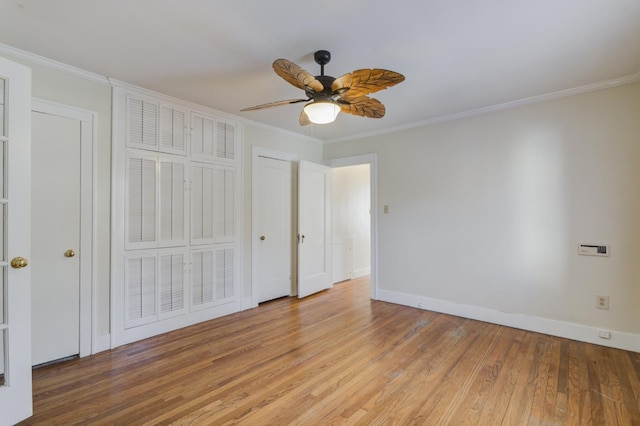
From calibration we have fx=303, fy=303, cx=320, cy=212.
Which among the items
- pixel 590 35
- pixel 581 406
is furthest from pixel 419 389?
pixel 590 35

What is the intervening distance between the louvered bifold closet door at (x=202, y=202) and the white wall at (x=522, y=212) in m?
2.34

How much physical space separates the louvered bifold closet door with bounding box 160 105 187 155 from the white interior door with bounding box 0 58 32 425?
1321 mm

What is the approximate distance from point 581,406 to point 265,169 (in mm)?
3858

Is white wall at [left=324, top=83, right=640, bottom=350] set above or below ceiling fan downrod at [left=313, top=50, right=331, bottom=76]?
below

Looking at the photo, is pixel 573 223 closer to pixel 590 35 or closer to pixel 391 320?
pixel 590 35

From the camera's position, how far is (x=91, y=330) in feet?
8.86

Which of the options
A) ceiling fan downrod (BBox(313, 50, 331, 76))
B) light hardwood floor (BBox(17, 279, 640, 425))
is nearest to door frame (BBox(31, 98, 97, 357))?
light hardwood floor (BBox(17, 279, 640, 425))

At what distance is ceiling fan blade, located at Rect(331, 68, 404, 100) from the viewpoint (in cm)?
192

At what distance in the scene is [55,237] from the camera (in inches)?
99.2

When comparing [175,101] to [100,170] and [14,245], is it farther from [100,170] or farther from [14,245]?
[14,245]

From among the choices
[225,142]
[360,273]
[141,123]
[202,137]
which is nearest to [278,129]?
[225,142]

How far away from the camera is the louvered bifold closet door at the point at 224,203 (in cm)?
367

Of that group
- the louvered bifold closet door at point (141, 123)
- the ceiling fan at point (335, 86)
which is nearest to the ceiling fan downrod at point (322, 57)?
the ceiling fan at point (335, 86)

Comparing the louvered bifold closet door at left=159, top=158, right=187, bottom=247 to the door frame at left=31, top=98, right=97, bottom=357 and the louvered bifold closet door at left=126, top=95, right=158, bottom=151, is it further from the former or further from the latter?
the door frame at left=31, top=98, right=97, bottom=357
